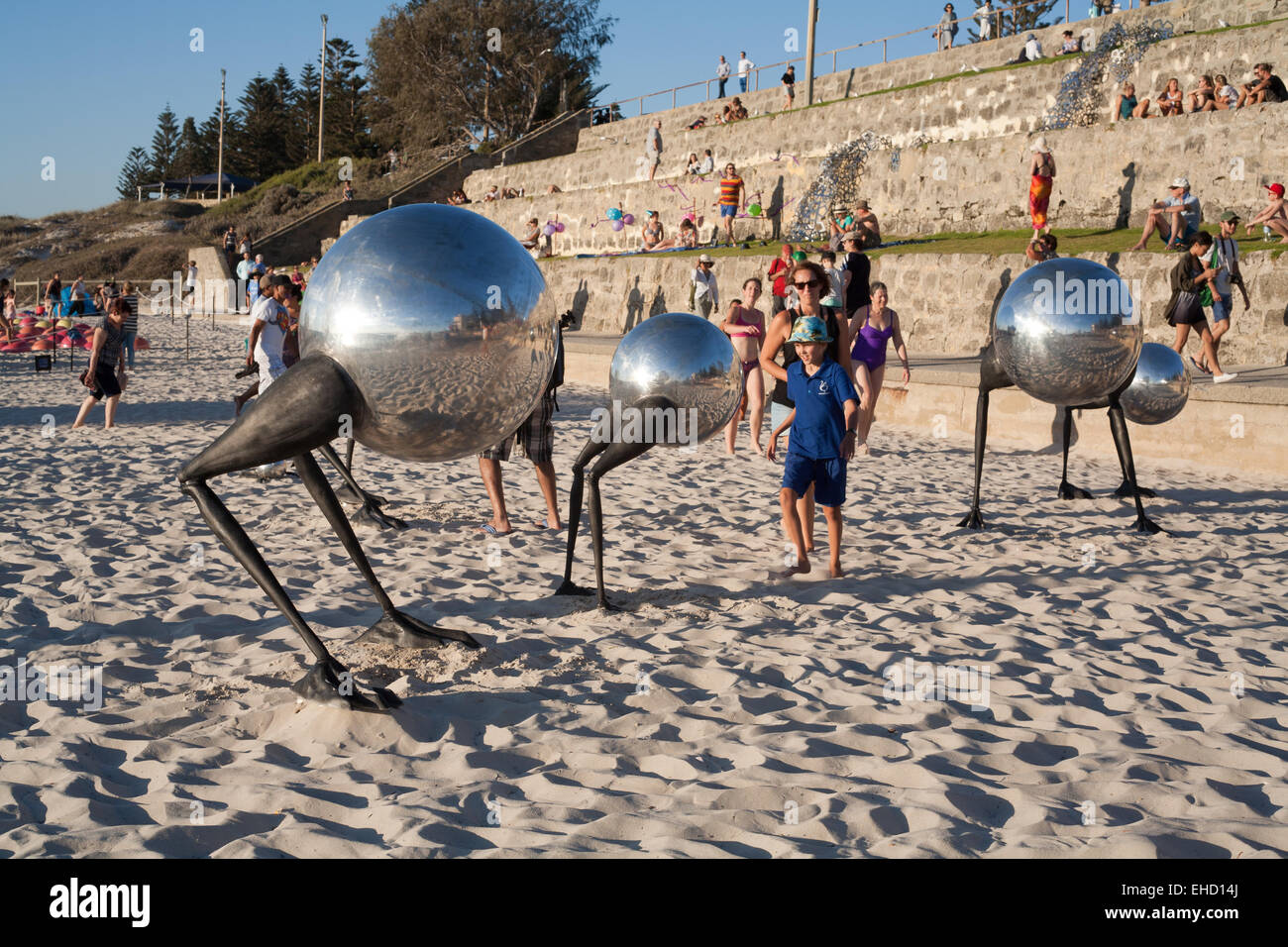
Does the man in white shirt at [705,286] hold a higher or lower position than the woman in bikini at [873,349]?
higher

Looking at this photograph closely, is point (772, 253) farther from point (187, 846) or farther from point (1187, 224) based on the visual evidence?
point (187, 846)

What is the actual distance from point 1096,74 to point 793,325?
18.0 m

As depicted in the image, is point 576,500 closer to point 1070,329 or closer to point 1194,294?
point 1070,329

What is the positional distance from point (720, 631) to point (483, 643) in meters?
1.18

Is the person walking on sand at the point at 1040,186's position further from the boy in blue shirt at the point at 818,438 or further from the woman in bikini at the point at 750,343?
the boy in blue shirt at the point at 818,438

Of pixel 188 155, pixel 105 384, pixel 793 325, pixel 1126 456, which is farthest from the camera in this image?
pixel 188 155

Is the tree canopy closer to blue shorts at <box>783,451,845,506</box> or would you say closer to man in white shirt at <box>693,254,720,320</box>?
man in white shirt at <box>693,254,720,320</box>

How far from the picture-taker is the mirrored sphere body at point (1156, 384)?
8.70 metres

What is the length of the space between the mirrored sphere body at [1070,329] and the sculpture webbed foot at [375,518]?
14.3ft

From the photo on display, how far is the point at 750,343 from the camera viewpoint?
10438mm

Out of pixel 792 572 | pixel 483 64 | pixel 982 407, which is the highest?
pixel 483 64

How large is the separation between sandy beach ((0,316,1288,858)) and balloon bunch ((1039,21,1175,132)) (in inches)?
619

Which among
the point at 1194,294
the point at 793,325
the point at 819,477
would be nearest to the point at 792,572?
the point at 819,477

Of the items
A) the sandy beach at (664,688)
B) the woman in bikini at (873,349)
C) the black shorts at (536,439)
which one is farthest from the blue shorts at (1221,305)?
the black shorts at (536,439)
